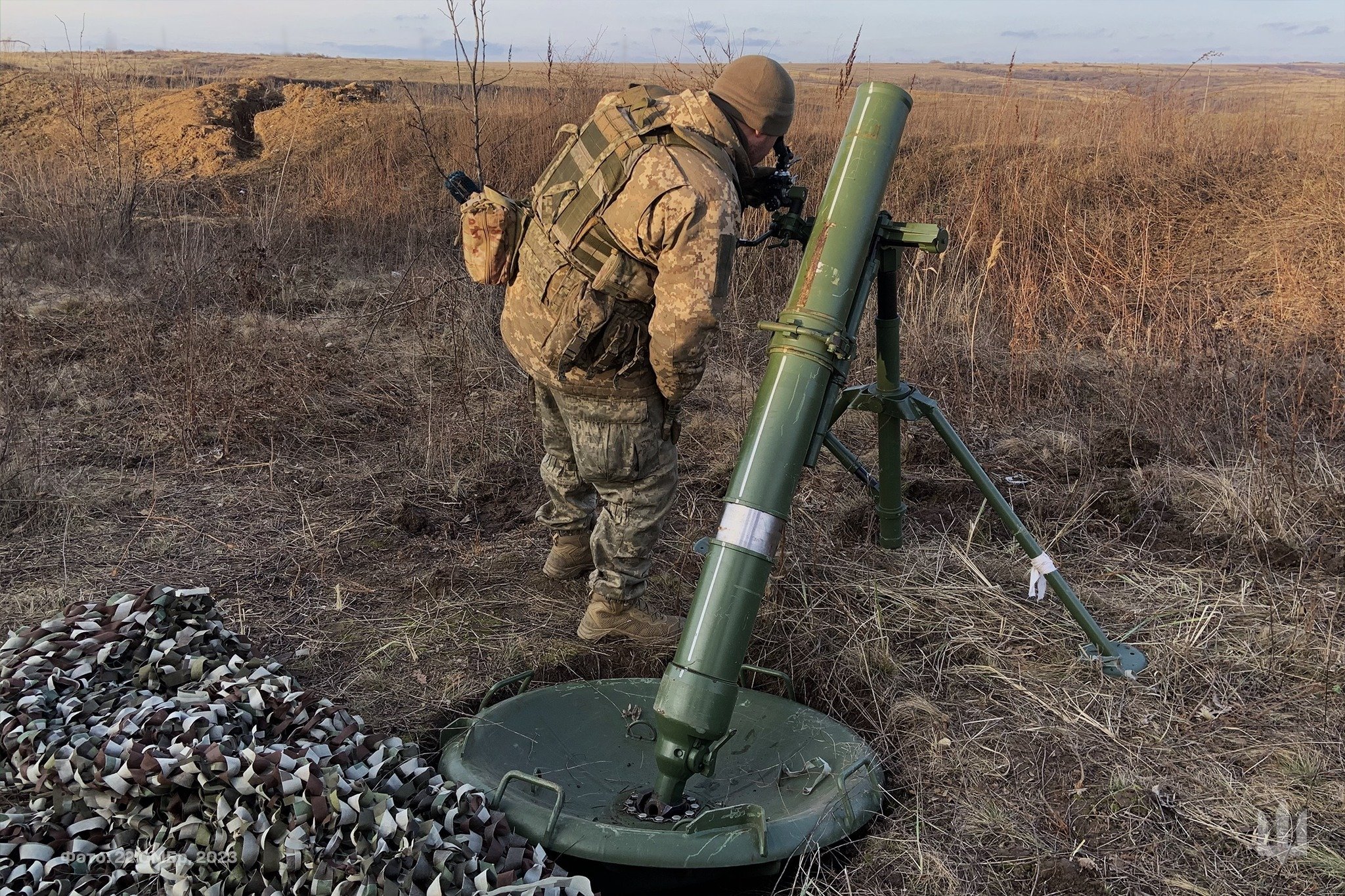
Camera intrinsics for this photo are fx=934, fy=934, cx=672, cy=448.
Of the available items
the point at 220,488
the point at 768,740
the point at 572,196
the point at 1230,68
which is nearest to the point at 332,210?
the point at 220,488

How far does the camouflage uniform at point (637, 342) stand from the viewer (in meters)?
2.69

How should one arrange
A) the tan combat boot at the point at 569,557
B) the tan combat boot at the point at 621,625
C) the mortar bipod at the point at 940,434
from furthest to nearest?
the tan combat boot at the point at 569,557
the tan combat boot at the point at 621,625
the mortar bipod at the point at 940,434

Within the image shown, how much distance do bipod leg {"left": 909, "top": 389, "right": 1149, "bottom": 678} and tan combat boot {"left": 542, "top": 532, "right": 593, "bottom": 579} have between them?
1472 mm

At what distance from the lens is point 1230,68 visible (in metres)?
19.9

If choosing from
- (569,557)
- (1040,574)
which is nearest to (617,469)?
(569,557)

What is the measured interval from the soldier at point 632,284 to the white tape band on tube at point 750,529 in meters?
0.68

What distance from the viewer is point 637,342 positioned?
3.03 m

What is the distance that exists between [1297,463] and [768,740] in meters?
3.04

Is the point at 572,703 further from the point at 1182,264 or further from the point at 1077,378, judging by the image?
the point at 1182,264

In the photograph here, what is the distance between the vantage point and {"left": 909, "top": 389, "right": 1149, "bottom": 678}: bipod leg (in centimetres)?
307

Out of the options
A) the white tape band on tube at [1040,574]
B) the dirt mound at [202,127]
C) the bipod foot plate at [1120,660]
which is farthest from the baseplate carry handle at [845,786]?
the dirt mound at [202,127]

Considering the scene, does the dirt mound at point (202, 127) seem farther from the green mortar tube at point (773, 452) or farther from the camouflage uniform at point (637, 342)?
the green mortar tube at point (773, 452)

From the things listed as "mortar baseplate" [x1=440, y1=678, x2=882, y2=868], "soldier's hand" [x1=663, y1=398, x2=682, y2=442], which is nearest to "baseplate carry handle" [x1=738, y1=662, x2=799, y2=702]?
"mortar baseplate" [x1=440, y1=678, x2=882, y2=868]

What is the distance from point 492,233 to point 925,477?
8.19 ft
